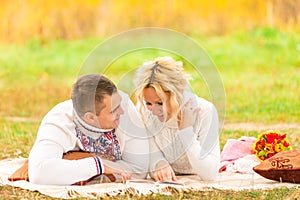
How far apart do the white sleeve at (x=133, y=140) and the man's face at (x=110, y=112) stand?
120 mm

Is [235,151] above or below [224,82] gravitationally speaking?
below

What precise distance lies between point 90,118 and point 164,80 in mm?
568

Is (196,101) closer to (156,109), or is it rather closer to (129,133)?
(156,109)

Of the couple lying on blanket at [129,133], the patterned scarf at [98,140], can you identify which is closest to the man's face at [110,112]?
the couple lying on blanket at [129,133]

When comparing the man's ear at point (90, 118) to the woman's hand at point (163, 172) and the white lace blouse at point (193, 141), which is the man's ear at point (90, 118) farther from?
the woman's hand at point (163, 172)

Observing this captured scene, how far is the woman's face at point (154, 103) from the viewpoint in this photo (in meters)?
4.66

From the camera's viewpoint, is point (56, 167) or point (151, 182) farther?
point (151, 182)

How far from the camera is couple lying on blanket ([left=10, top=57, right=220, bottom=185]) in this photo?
467cm

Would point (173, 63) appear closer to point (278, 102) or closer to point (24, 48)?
point (278, 102)

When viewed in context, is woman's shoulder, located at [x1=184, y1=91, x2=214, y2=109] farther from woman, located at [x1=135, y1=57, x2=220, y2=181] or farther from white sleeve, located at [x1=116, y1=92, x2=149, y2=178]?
white sleeve, located at [x1=116, y1=92, x2=149, y2=178]

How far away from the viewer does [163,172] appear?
4855mm

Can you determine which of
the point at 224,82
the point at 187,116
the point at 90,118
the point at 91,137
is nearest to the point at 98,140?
the point at 91,137

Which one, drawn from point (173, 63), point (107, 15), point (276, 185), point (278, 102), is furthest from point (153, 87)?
point (107, 15)

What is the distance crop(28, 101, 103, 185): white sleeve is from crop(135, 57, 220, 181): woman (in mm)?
482
